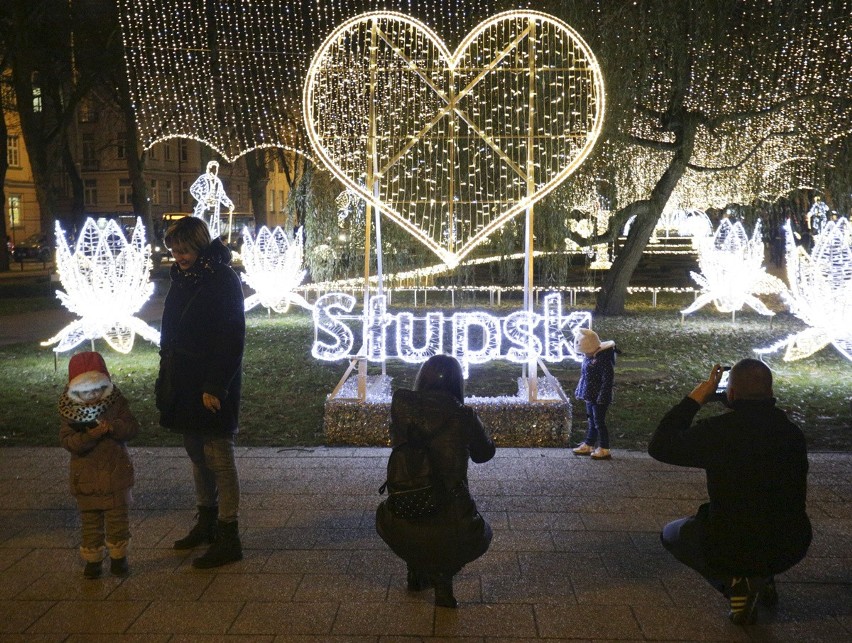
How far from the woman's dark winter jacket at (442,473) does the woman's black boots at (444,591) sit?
0.06 m

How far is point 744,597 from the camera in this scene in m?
4.14

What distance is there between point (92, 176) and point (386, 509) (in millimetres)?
68135

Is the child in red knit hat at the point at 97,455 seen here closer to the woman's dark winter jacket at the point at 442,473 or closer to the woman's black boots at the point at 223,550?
the woman's black boots at the point at 223,550

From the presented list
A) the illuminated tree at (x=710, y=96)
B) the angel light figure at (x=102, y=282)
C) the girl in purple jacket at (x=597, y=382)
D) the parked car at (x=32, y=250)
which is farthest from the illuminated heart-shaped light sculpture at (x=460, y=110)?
the parked car at (x=32, y=250)

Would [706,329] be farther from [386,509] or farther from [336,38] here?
[386,509]

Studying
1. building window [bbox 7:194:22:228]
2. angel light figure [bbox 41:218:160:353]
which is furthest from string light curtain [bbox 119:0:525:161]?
building window [bbox 7:194:22:228]

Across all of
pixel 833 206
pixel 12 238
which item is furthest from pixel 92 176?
pixel 833 206

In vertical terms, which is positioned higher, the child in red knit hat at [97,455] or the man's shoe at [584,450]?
the child in red knit hat at [97,455]

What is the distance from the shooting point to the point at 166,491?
6215mm

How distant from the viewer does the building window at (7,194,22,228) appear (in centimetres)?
5325

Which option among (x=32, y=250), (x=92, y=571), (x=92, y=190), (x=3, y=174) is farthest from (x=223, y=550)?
(x=92, y=190)

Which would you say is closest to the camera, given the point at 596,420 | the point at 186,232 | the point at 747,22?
the point at 186,232

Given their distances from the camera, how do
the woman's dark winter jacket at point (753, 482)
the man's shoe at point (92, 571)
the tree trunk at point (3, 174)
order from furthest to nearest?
the tree trunk at point (3, 174) → the man's shoe at point (92, 571) → the woman's dark winter jacket at point (753, 482)

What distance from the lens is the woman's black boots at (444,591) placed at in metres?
4.34
